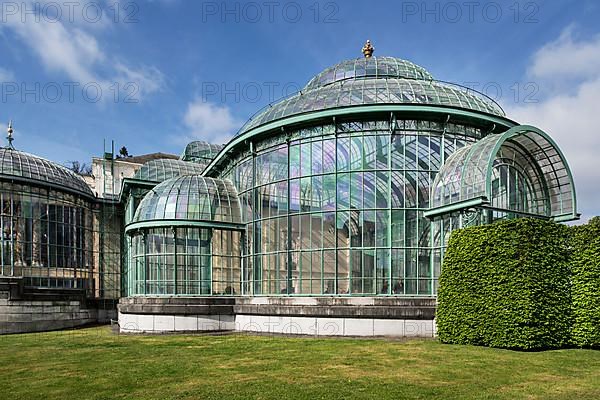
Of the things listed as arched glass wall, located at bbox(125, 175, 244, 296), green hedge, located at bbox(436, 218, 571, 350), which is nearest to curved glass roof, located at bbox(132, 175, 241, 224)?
arched glass wall, located at bbox(125, 175, 244, 296)

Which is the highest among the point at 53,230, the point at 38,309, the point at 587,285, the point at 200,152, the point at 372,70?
the point at 372,70

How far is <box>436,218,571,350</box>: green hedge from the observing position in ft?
57.1

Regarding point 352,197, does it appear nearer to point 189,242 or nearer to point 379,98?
point 379,98

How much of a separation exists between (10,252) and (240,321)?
17861 millimetres

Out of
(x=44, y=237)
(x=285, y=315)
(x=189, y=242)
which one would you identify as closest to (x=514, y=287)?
(x=285, y=315)

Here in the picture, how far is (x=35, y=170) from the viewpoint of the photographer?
118 ft

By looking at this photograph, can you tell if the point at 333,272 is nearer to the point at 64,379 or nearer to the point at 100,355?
the point at 100,355

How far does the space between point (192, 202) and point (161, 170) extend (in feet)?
42.0

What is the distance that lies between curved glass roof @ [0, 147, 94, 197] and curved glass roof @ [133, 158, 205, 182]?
4.92 meters

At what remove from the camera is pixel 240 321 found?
26328mm

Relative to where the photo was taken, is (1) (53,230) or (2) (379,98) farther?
(1) (53,230)

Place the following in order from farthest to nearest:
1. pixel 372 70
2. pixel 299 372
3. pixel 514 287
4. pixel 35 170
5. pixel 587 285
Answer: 1. pixel 35 170
2. pixel 372 70
3. pixel 587 285
4. pixel 514 287
5. pixel 299 372

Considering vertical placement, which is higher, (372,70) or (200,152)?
(372,70)

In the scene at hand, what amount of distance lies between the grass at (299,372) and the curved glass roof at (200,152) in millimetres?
27018
